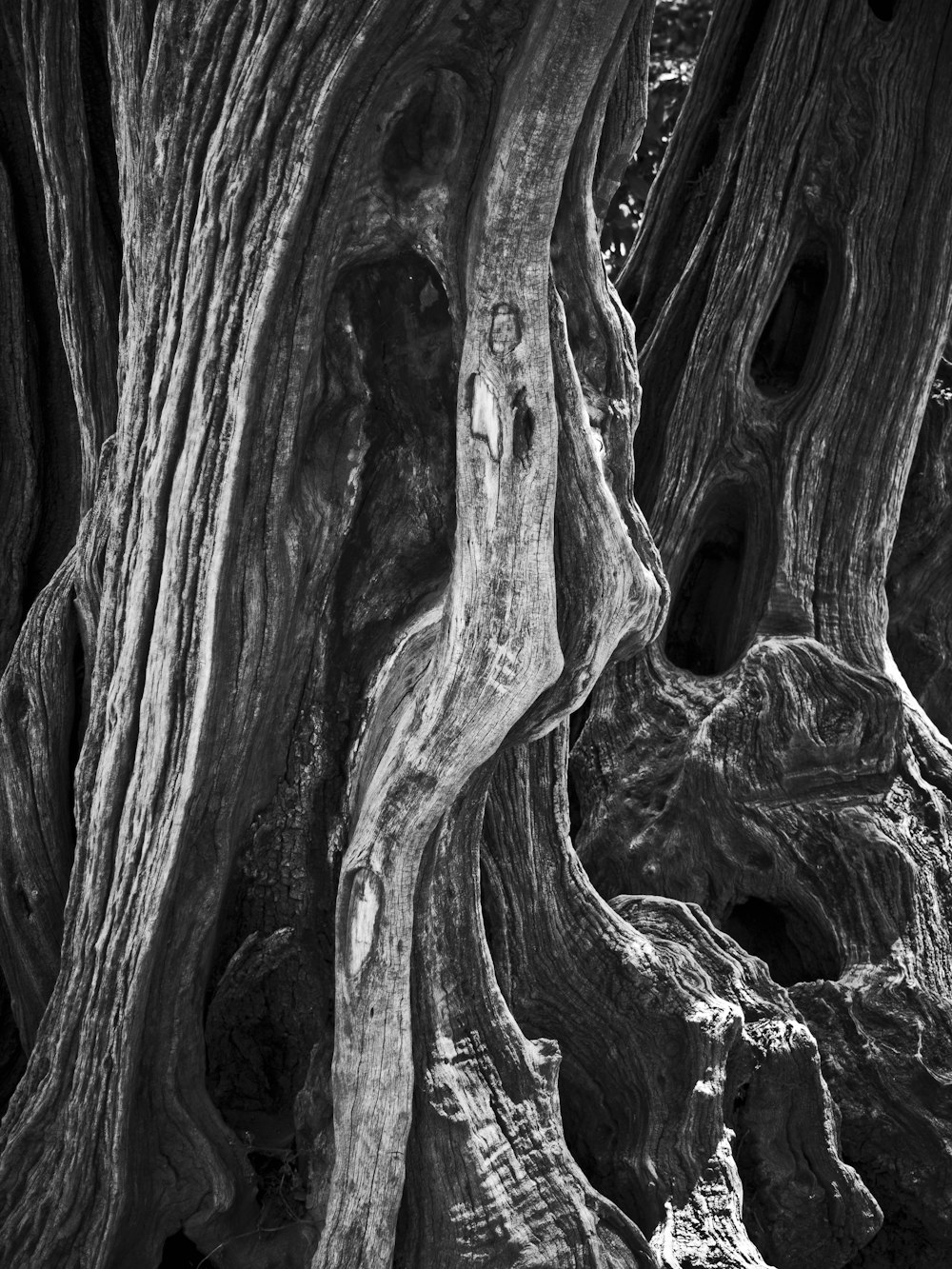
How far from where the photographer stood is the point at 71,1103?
250 cm

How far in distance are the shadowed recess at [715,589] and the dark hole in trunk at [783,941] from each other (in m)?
0.77

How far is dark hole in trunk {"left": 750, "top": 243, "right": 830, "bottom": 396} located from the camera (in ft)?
14.1

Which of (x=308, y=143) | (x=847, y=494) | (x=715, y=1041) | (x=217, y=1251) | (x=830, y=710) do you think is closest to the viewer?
(x=308, y=143)

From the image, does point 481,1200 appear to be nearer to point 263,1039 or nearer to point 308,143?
point 263,1039

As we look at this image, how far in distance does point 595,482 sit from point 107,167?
5.06ft

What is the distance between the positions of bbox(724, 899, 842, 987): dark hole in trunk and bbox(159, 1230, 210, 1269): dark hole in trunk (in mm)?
1723

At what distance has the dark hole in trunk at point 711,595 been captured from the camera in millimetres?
4191

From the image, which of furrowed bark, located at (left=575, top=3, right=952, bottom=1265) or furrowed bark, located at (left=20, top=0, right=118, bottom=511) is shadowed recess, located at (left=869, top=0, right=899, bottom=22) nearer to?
furrowed bark, located at (left=575, top=3, right=952, bottom=1265)

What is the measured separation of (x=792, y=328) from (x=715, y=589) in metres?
0.92

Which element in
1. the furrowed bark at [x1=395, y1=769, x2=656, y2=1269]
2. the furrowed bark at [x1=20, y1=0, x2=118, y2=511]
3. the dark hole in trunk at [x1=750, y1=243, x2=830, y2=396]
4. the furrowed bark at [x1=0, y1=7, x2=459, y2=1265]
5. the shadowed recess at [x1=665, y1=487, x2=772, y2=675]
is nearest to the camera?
the furrowed bark at [x1=0, y1=7, x2=459, y2=1265]

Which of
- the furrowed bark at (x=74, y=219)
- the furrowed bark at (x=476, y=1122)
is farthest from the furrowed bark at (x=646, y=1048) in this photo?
the furrowed bark at (x=74, y=219)

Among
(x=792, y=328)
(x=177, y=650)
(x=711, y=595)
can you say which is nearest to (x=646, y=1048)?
(x=177, y=650)

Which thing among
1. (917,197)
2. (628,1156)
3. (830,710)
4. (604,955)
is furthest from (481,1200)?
(917,197)

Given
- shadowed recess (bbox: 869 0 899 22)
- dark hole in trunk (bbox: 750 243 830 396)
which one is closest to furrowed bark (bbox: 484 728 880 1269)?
dark hole in trunk (bbox: 750 243 830 396)
